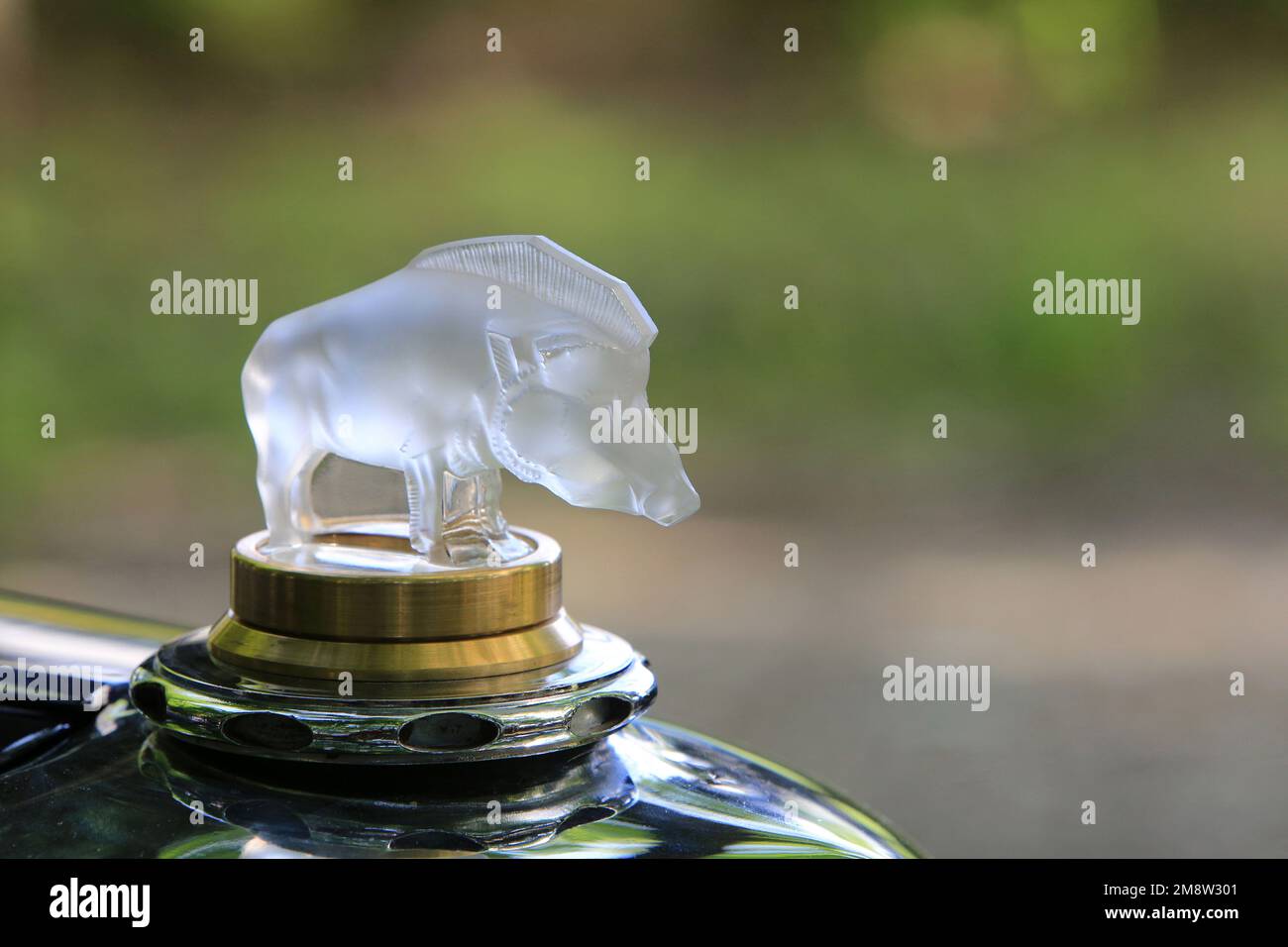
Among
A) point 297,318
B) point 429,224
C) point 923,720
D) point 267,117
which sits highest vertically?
point 267,117

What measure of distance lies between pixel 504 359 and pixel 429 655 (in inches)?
8.0

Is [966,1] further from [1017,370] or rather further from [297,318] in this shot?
[297,318]

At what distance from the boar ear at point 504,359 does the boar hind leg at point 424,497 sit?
2.8 inches

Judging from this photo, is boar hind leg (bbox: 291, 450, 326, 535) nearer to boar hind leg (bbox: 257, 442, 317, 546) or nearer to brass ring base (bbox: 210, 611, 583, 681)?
boar hind leg (bbox: 257, 442, 317, 546)

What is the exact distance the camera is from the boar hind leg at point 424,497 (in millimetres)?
971

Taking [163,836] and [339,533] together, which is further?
[339,533]

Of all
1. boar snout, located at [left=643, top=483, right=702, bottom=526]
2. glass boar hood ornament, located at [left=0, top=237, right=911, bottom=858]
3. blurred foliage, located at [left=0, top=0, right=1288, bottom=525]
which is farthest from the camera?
blurred foliage, located at [left=0, top=0, right=1288, bottom=525]

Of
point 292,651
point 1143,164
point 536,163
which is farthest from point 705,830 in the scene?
point 1143,164

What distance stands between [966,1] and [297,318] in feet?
12.4

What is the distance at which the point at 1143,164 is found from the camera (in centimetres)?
428

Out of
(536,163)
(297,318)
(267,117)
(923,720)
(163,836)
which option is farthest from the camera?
(267,117)

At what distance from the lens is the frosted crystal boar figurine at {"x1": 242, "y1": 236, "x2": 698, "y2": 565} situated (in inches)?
37.8

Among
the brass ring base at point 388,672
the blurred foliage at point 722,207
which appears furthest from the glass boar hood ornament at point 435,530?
the blurred foliage at point 722,207

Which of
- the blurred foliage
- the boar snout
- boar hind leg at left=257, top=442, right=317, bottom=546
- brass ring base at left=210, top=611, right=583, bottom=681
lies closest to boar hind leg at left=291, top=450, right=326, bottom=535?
boar hind leg at left=257, top=442, right=317, bottom=546
